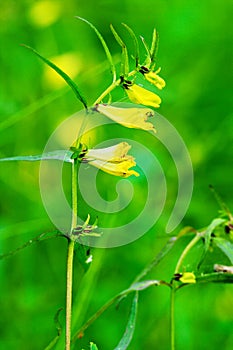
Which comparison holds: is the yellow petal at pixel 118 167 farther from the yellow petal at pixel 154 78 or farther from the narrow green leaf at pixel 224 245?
the narrow green leaf at pixel 224 245

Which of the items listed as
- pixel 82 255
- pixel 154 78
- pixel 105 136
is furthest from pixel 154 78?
pixel 105 136

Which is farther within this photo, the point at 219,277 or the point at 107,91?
the point at 219,277

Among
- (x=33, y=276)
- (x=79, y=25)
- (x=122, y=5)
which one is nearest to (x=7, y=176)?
(x=33, y=276)

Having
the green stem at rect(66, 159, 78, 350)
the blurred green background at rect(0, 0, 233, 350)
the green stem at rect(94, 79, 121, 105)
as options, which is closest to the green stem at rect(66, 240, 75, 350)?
the green stem at rect(66, 159, 78, 350)

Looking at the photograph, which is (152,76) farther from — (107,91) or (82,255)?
(82,255)

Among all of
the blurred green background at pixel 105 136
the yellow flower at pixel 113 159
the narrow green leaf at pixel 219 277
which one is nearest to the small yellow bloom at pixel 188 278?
the narrow green leaf at pixel 219 277

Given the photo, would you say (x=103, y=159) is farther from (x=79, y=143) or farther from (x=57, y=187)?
(x=57, y=187)
